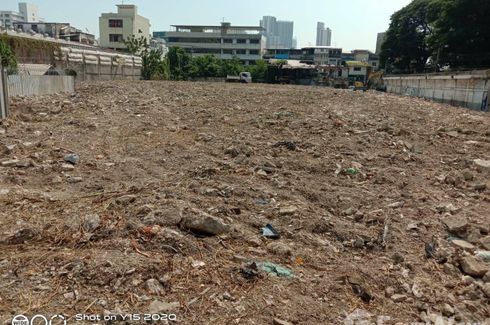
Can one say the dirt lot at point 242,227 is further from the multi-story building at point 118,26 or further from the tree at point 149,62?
the multi-story building at point 118,26

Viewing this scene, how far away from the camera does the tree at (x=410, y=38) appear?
146ft

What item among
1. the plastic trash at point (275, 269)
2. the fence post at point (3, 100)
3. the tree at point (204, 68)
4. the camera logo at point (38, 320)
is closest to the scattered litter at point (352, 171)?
the plastic trash at point (275, 269)

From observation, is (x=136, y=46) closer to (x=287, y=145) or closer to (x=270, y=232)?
(x=287, y=145)

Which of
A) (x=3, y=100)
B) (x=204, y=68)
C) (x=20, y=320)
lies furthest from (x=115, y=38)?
(x=20, y=320)

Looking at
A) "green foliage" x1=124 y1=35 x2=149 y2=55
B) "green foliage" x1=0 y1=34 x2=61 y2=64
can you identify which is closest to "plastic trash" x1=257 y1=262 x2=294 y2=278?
"green foliage" x1=0 y1=34 x2=61 y2=64

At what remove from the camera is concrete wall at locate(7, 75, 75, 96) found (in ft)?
38.4

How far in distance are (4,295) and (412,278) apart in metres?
2.95

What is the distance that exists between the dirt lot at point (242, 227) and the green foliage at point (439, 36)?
26.9 meters

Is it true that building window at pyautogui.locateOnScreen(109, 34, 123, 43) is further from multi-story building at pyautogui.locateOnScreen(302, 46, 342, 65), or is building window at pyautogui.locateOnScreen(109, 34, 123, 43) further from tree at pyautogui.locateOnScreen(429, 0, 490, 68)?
tree at pyautogui.locateOnScreen(429, 0, 490, 68)

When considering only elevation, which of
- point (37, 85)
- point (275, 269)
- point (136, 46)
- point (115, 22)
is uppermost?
point (115, 22)

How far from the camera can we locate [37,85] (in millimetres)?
13156

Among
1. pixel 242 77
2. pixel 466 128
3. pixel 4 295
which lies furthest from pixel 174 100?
pixel 242 77

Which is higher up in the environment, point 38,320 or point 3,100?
point 3,100

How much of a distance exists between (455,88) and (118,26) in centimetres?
5057
